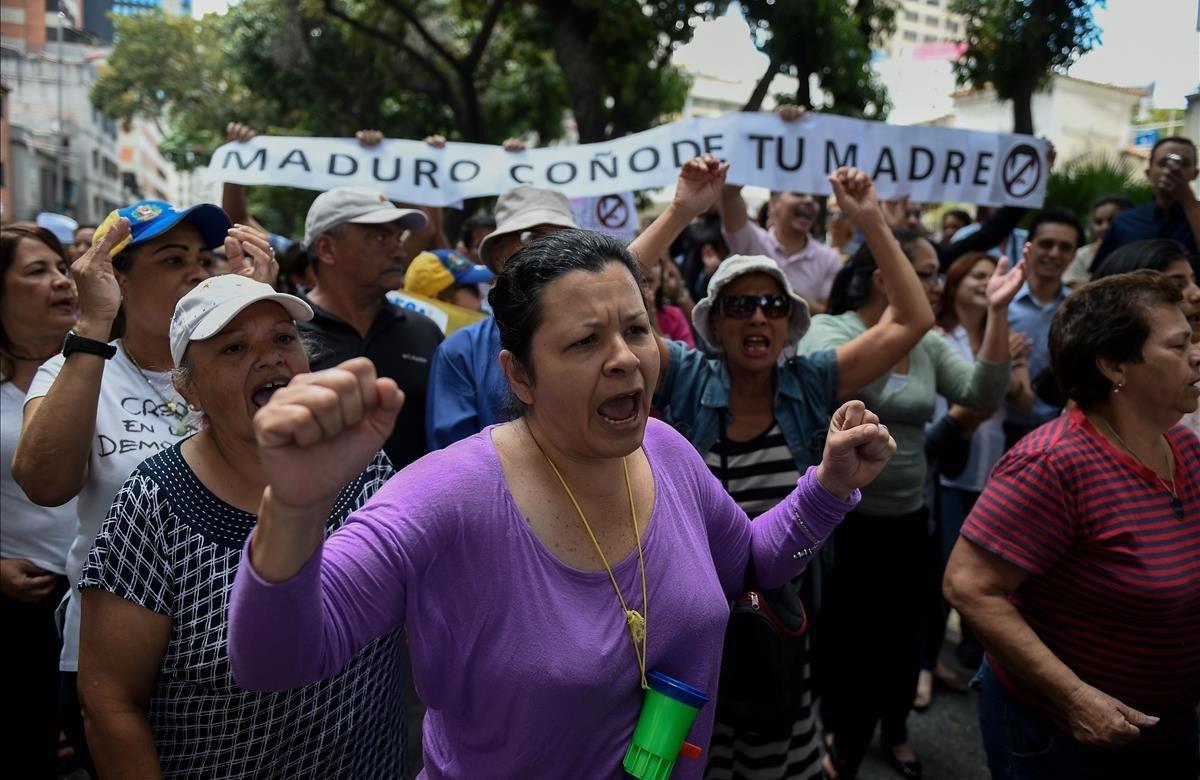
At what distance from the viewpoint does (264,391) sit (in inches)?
79.6

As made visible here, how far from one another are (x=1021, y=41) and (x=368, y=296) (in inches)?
317

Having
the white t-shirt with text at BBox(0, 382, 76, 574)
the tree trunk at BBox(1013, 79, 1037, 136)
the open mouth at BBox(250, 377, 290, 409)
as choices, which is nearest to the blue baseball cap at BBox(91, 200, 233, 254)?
the white t-shirt with text at BBox(0, 382, 76, 574)

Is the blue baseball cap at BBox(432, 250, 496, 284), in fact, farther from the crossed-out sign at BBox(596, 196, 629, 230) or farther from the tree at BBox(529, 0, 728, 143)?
the tree at BBox(529, 0, 728, 143)

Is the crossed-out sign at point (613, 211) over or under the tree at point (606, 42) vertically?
under

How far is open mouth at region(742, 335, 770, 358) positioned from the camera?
3.02 m

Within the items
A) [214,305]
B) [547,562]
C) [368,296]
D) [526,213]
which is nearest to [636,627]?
[547,562]

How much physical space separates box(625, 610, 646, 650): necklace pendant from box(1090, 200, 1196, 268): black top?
4.02 meters

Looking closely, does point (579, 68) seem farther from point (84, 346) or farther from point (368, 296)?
point (84, 346)

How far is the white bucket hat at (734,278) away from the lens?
3.05 metres

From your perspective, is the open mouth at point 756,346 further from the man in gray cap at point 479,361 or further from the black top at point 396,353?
the black top at point 396,353

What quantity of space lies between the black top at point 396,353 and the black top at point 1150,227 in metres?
3.55

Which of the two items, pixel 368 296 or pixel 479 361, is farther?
pixel 368 296

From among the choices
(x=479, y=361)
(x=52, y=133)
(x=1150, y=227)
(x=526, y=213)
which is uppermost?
(x=52, y=133)

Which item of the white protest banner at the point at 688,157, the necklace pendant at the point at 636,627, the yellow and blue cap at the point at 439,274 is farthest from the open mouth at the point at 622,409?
the white protest banner at the point at 688,157
